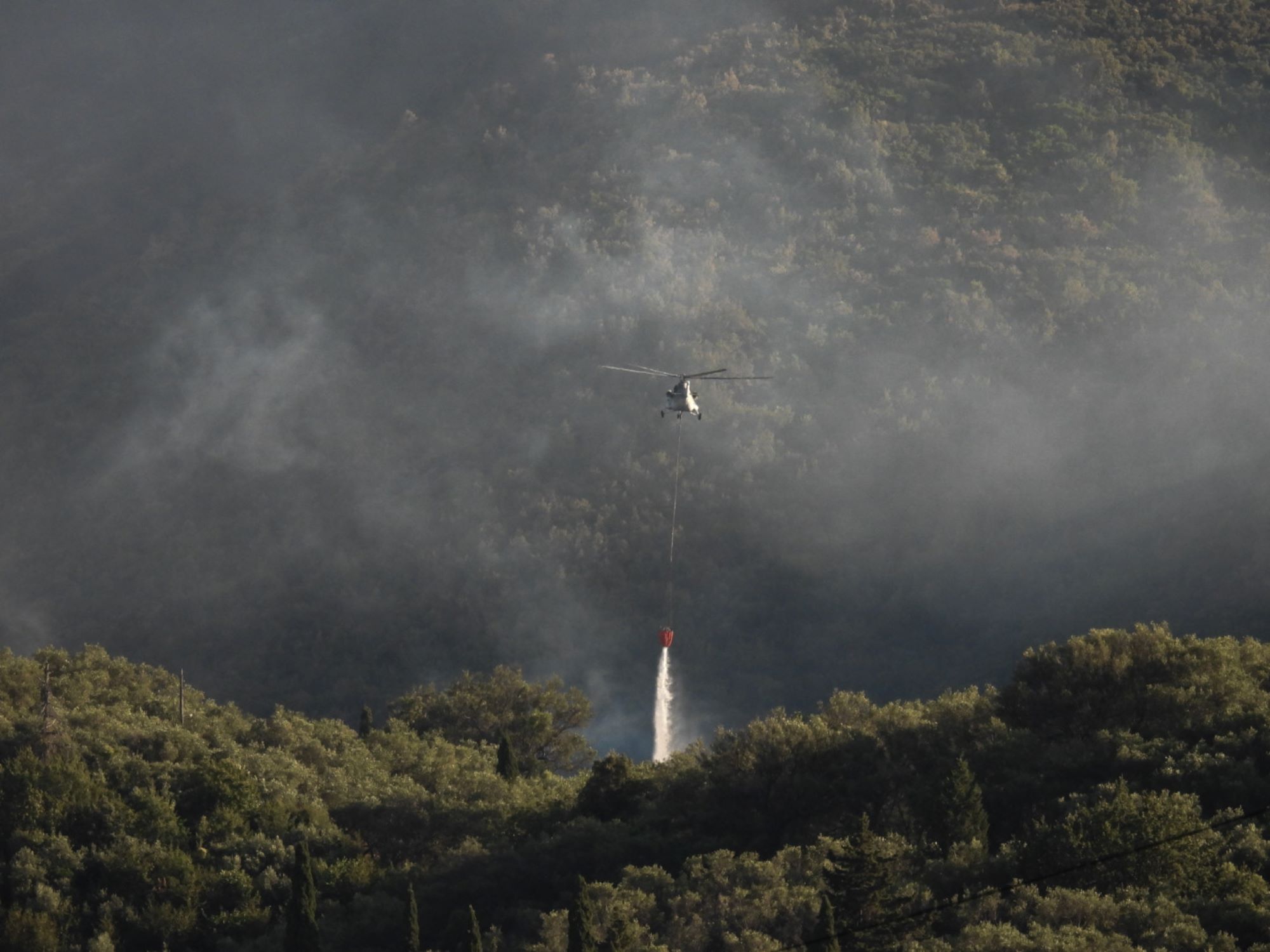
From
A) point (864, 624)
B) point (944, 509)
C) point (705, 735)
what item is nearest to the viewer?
point (705, 735)

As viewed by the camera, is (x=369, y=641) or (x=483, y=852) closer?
(x=483, y=852)

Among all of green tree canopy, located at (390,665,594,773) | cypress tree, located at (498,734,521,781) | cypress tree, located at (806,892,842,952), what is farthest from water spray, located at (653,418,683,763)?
cypress tree, located at (806,892,842,952)

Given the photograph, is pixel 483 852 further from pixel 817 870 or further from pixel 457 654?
pixel 457 654

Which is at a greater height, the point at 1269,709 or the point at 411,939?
the point at 1269,709

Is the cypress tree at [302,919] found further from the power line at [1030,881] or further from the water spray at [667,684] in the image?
the water spray at [667,684]

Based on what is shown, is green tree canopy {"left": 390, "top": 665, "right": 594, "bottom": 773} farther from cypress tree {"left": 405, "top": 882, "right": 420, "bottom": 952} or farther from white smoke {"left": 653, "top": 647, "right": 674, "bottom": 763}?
cypress tree {"left": 405, "top": 882, "right": 420, "bottom": 952}

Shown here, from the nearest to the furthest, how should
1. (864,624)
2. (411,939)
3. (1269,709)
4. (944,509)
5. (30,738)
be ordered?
(411,939)
(1269,709)
(30,738)
(864,624)
(944,509)

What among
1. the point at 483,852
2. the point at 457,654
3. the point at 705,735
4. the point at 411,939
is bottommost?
the point at 411,939

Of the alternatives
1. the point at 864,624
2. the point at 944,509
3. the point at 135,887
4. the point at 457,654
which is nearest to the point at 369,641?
the point at 457,654
